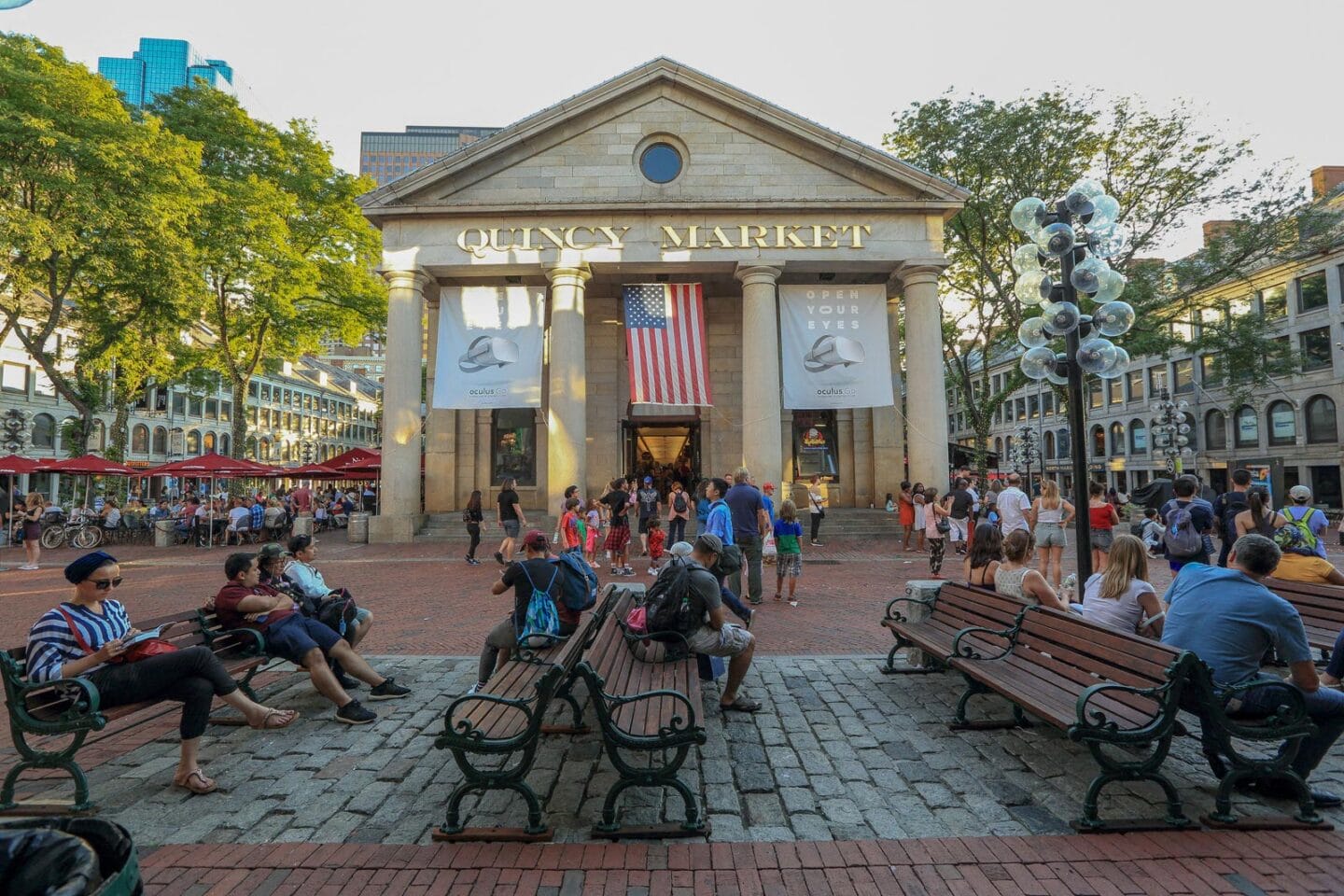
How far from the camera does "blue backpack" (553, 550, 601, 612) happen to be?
19.0ft

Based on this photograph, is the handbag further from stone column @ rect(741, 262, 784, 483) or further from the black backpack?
stone column @ rect(741, 262, 784, 483)

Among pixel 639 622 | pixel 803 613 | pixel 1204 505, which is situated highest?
pixel 1204 505

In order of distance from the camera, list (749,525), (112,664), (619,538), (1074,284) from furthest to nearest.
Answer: (619,538), (749,525), (1074,284), (112,664)

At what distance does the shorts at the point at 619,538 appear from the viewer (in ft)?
43.4

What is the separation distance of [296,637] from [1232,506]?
490 inches

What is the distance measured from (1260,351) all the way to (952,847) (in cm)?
3017

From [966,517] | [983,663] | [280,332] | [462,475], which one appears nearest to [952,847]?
[983,663]

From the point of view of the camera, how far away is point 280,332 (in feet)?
91.8

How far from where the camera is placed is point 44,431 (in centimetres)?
4250

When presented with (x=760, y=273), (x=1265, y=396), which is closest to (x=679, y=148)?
(x=760, y=273)

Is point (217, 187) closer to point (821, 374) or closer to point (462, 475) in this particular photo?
point (462, 475)

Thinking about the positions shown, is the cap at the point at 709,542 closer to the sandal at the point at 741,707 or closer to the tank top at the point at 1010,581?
the sandal at the point at 741,707

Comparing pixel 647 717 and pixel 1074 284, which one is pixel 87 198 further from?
pixel 1074 284

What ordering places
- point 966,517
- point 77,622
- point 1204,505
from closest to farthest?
point 77,622
point 1204,505
point 966,517
